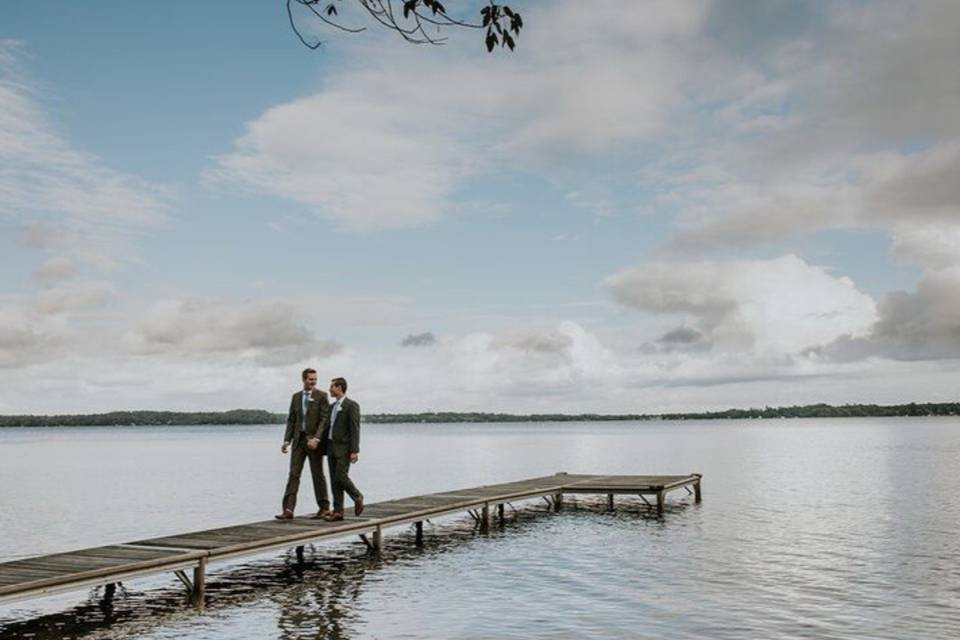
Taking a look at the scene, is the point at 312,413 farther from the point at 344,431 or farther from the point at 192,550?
the point at 192,550

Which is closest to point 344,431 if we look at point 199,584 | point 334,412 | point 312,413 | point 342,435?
point 342,435

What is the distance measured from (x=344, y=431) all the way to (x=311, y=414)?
704 millimetres

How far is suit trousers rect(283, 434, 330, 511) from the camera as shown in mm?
16938

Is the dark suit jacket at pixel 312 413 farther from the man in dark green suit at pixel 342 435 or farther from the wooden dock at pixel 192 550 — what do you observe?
the wooden dock at pixel 192 550

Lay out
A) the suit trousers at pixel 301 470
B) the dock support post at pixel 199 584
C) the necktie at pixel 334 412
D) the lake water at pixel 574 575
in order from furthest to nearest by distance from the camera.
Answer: the necktie at pixel 334 412 → the suit trousers at pixel 301 470 → the dock support post at pixel 199 584 → the lake water at pixel 574 575

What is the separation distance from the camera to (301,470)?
1755cm

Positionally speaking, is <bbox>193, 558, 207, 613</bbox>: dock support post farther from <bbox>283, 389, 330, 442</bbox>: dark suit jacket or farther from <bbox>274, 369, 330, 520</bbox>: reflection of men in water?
<bbox>283, 389, 330, 442</bbox>: dark suit jacket

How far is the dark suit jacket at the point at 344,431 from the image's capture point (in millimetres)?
17000

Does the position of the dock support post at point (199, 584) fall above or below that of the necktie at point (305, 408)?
below

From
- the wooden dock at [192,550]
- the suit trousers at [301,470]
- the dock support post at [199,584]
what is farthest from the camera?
the suit trousers at [301,470]

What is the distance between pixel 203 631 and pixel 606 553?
10.0m

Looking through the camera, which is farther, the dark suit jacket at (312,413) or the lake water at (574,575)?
the dark suit jacket at (312,413)

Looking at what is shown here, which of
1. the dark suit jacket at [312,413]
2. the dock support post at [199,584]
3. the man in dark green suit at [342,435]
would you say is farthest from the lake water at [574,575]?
the dark suit jacket at [312,413]

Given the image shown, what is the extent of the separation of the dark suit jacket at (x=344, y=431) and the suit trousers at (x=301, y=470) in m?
0.33
